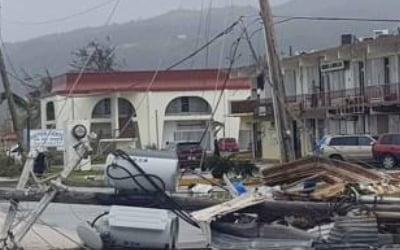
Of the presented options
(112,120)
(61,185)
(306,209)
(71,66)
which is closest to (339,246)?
(306,209)

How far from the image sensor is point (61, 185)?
17438 mm

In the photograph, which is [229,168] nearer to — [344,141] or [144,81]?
[344,141]

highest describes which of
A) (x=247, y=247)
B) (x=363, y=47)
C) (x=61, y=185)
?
(x=363, y=47)

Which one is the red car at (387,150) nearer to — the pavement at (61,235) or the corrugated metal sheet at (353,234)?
the pavement at (61,235)

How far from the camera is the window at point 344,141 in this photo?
58719 mm

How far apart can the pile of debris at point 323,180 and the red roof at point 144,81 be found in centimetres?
7568

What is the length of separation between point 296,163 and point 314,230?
153cm

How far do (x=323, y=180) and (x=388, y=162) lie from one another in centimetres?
3644

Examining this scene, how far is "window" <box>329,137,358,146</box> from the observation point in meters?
58.7

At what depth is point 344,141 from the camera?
5906 centimetres

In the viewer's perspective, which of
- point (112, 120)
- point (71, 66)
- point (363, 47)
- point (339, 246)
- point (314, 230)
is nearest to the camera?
point (339, 246)

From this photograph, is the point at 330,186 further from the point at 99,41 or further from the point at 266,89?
the point at 99,41

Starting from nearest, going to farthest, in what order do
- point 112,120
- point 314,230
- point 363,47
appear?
point 314,230 < point 363,47 < point 112,120

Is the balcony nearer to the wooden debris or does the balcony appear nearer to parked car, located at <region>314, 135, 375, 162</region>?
parked car, located at <region>314, 135, 375, 162</region>
